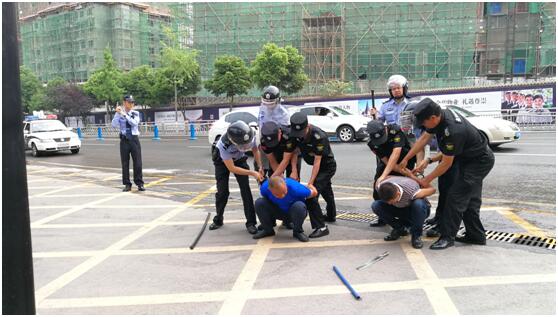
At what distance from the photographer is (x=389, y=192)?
13.8ft

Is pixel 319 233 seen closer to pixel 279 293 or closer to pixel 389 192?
pixel 389 192

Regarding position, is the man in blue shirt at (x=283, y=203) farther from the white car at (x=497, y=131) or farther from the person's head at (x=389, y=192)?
the white car at (x=497, y=131)

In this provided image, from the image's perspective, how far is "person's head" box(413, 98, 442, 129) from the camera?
158 inches

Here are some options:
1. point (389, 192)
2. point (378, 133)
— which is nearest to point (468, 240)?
point (389, 192)

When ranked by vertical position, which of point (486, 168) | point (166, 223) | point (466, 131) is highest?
point (466, 131)

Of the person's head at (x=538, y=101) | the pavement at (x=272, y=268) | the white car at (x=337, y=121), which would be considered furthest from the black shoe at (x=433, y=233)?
the person's head at (x=538, y=101)

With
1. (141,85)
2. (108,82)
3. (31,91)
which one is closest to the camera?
(141,85)

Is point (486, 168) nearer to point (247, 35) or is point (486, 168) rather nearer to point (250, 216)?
point (250, 216)

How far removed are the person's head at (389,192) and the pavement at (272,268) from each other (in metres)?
0.54

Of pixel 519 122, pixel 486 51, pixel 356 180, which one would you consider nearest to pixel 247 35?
pixel 486 51

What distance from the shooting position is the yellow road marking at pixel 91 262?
3.68 m

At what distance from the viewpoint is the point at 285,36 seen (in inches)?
1426

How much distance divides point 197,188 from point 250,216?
3274 mm

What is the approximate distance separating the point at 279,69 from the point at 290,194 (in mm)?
27378
